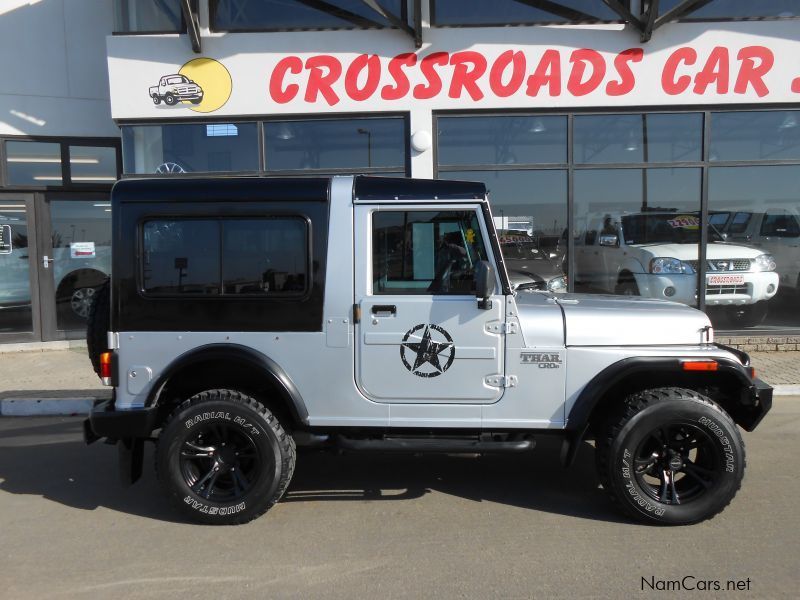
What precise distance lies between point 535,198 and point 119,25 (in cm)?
651

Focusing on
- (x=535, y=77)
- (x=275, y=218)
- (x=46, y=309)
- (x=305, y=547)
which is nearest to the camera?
(x=305, y=547)

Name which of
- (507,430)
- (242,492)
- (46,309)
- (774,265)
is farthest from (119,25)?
(774,265)

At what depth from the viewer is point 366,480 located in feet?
14.7

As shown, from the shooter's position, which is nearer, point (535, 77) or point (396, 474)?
point (396, 474)

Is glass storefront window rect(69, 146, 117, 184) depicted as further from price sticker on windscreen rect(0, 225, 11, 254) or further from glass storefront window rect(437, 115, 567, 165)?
glass storefront window rect(437, 115, 567, 165)

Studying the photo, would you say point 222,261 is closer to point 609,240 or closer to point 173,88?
point 173,88

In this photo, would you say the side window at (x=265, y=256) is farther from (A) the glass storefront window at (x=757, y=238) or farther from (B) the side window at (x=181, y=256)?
(A) the glass storefront window at (x=757, y=238)

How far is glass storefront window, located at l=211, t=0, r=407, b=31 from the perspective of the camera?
8734 mm

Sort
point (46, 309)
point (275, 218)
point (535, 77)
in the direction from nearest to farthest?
point (275, 218) → point (535, 77) → point (46, 309)

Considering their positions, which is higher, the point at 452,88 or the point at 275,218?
the point at 452,88

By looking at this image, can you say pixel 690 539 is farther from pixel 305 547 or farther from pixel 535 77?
pixel 535 77

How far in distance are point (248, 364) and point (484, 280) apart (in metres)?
1.48

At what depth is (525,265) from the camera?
8781mm

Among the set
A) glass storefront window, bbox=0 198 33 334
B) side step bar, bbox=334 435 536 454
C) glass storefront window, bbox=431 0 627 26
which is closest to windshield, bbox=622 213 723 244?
glass storefront window, bbox=431 0 627 26
